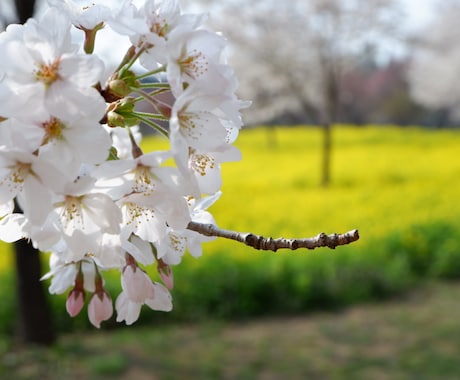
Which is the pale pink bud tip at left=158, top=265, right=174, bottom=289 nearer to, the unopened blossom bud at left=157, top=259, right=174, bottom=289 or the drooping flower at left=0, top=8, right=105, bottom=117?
the unopened blossom bud at left=157, top=259, right=174, bottom=289

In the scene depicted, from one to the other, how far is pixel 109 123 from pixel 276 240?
17 cm

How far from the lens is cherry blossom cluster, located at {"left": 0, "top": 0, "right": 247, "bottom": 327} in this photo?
399 mm

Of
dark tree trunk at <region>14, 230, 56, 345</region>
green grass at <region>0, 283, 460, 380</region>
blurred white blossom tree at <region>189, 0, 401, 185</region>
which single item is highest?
blurred white blossom tree at <region>189, 0, 401, 185</region>

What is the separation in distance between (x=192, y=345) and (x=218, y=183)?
3.24 meters

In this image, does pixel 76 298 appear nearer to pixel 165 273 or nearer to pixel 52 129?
pixel 165 273

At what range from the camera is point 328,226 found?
694cm

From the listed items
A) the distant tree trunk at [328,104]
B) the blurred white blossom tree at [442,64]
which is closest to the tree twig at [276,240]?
the distant tree trunk at [328,104]

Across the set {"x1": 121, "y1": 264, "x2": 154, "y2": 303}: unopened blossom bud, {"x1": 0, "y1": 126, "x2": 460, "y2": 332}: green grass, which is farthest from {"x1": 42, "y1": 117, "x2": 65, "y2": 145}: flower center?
{"x1": 0, "y1": 126, "x2": 460, "y2": 332}: green grass

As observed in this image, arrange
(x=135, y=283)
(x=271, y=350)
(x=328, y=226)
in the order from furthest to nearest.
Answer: (x=328, y=226) < (x=271, y=350) < (x=135, y=283)

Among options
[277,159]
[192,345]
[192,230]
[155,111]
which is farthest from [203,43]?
[277,159]

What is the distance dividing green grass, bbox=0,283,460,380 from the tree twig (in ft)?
9.04

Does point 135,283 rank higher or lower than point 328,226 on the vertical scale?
higher

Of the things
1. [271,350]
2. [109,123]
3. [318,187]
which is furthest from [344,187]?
[109,123]

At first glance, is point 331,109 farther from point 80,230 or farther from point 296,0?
point 80,230
